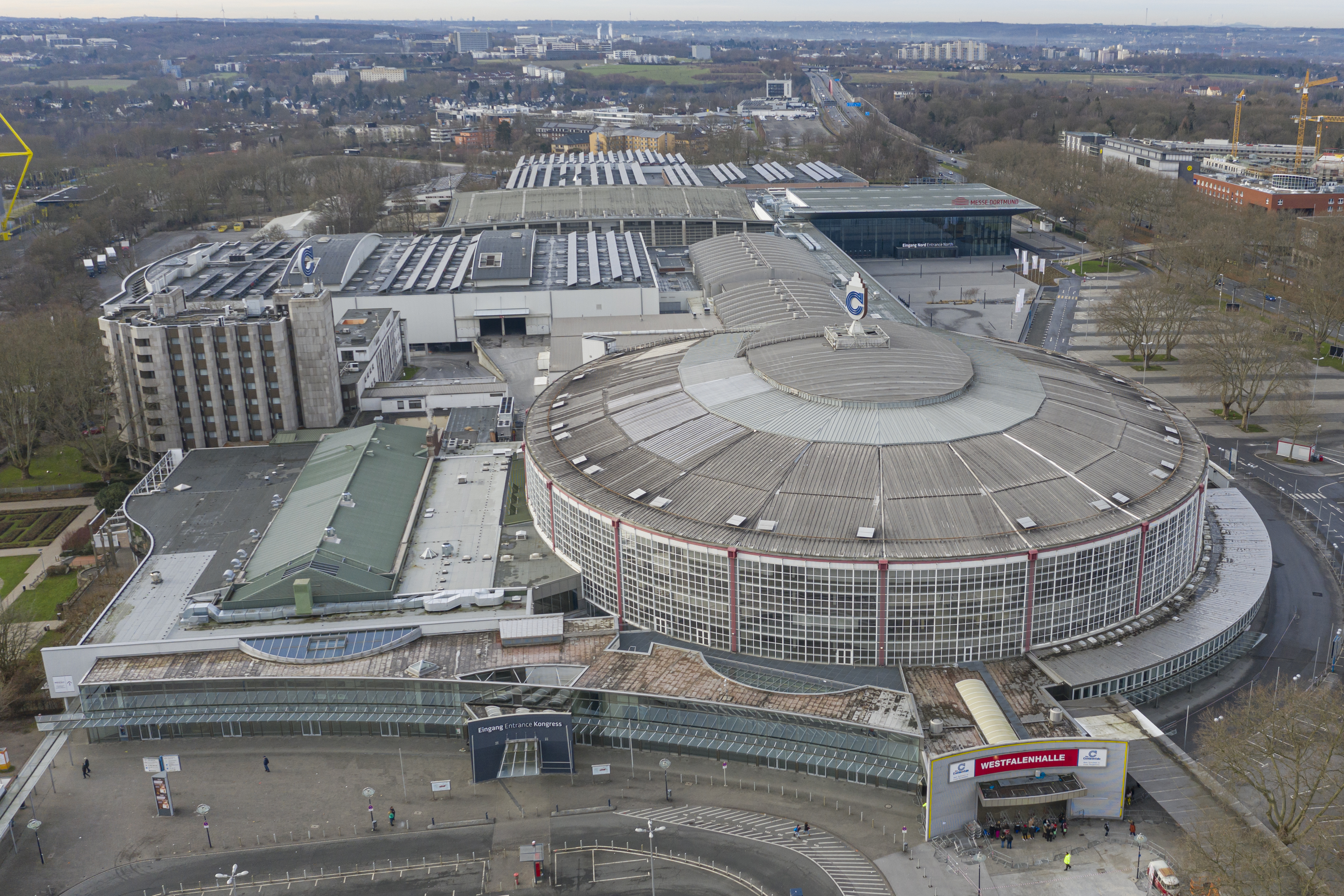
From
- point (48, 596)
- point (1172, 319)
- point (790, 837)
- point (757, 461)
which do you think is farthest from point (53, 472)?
point (1172, 319)

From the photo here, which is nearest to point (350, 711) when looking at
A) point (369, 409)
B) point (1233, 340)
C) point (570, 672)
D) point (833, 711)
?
point (570, 672)

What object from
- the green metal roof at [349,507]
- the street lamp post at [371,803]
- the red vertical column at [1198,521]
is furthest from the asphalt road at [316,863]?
the red vertical column at [1198,521]

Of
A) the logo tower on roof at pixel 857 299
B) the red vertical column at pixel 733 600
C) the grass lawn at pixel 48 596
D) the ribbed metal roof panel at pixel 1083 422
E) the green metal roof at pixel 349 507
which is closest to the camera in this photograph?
the red vertical column at pixel 733 600

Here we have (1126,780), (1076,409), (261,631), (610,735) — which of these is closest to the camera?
(1126,780)

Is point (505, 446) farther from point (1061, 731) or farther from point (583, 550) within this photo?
point (1061, 731)

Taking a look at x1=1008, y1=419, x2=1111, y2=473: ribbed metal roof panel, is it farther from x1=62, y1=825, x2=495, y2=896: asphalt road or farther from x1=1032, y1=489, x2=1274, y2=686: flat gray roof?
x1=62, y1=825, x2=495, y2=896: asphalt road

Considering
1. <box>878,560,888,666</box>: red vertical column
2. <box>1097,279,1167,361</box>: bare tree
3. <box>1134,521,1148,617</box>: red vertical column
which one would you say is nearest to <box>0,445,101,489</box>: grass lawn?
<box>878,560,888,666</box>: red vertical column

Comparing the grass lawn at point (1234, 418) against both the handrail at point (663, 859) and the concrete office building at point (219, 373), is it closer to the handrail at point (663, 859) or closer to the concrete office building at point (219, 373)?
the handrail at point (663, 859)
